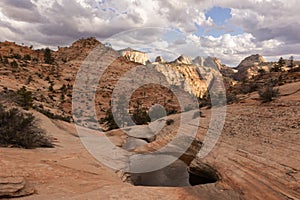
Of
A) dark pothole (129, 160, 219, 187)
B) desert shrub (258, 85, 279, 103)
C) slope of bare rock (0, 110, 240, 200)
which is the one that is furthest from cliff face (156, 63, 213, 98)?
slope of bare rock (0, 110, 240, 200)

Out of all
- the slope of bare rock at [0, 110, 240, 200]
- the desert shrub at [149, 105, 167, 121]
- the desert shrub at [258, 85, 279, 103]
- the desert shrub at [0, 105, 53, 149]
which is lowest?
the desert shrub at [149, 105, 167, 121]

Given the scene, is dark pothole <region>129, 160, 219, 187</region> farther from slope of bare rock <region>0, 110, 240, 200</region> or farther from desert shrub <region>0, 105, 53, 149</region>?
desert shrub <region>0, 105, 53, 149</region>

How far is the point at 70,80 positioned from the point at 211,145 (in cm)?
4518

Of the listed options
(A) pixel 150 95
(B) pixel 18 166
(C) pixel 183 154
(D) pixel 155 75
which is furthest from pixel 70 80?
(B) pixel 18 166

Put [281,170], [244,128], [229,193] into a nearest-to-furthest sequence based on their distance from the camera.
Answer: [229,193] → [281,170] → [244,128]

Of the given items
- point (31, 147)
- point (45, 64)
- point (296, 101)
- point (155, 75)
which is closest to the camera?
point (31, 147)

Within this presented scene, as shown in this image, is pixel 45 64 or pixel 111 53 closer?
pixel 45 64

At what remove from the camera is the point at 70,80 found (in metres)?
53.1

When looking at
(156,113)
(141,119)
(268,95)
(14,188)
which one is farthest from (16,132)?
(156,113)

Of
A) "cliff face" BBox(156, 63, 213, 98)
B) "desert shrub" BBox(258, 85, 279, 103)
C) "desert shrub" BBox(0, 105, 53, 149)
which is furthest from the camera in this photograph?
"cliff face" BBox(156, 63, 213, 98)

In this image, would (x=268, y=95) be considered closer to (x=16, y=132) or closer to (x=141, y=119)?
(x=16, y=132)

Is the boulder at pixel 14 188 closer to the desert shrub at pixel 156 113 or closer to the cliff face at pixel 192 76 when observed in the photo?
the desert shrub at pixel 156 113

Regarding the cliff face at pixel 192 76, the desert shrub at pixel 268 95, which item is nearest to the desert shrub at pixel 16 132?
the desert shrub at pixel 268 95

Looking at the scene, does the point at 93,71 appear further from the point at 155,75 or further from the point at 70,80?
the point at 155,75
